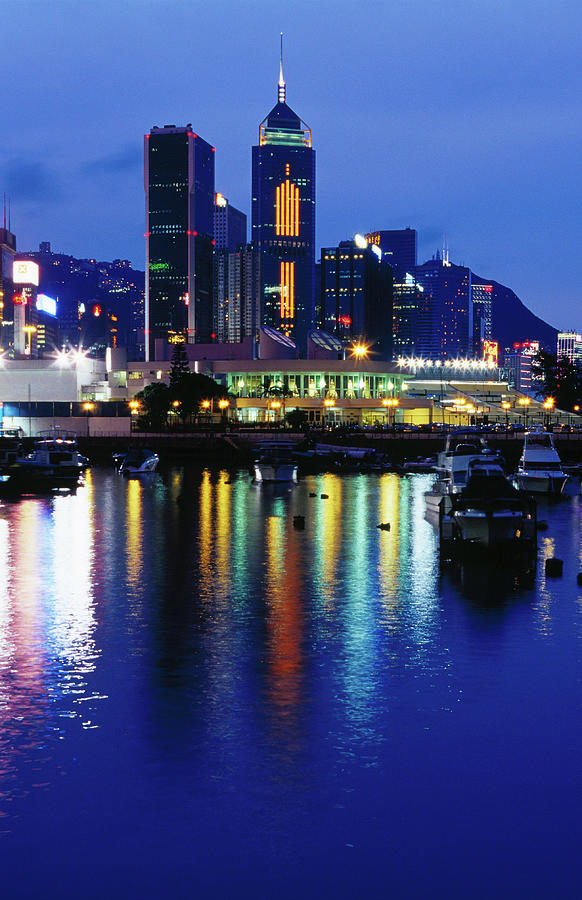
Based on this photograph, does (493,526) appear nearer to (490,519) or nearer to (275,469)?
(490,519)

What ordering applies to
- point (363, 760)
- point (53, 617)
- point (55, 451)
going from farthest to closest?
1. point (55, 451)
2. point (53, 617)
3. point (363, 760)

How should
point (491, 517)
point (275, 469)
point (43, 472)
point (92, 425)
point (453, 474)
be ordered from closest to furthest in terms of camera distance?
point (491, 517), point (453, 474), point (43, 472), point (275, 469), point (92, 425)

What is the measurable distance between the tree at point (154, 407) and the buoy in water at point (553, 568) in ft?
458

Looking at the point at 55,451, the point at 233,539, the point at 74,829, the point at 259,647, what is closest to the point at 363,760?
the point at 74,829

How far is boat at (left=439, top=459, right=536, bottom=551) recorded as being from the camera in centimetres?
4131

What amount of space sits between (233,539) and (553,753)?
1303 inches

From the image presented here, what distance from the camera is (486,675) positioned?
24.2m

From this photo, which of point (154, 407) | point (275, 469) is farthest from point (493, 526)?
point (154, 407)

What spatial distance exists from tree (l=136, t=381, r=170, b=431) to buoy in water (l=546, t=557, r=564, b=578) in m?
140

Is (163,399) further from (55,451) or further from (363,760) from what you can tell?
(363,760)

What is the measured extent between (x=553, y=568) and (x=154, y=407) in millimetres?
151233

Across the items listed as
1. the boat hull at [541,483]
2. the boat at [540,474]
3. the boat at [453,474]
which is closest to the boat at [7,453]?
the boat at [453,474]

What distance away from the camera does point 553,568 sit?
3912 cm

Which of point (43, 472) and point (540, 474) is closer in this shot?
point (540, 474)
